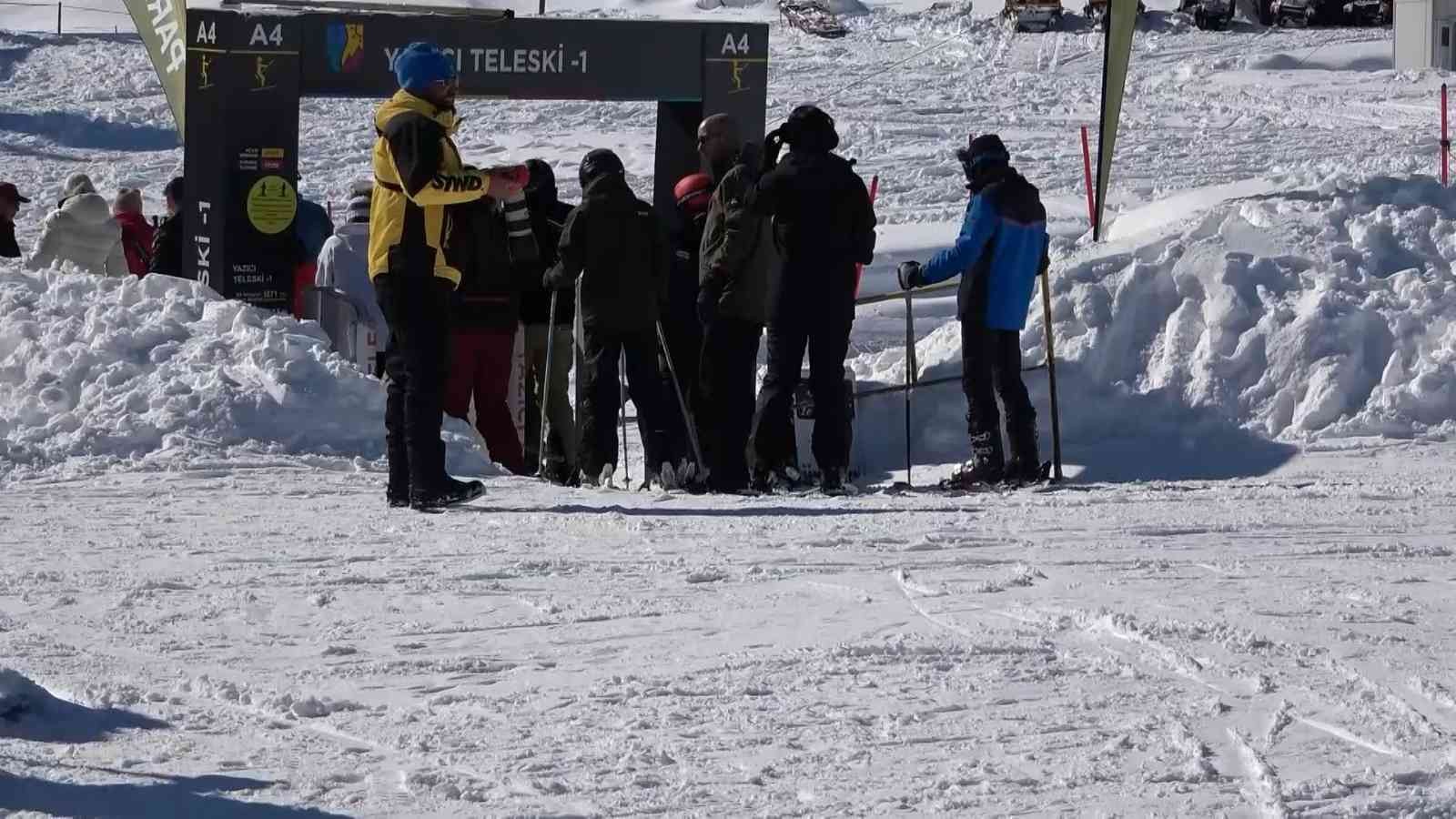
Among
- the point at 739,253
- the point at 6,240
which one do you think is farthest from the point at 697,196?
the point at 6,240

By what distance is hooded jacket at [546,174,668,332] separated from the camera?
8.69 metres

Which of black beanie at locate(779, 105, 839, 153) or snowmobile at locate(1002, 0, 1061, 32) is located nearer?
black beanie at locate(779, 105, 839, 153)

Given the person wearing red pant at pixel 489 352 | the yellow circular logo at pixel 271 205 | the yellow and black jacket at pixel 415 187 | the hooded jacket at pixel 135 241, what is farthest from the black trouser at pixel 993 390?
the hooded jacket at pixel 135 241

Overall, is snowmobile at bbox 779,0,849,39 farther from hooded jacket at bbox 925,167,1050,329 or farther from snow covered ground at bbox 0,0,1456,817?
hooded jacket at bbox 925,167,1050,329

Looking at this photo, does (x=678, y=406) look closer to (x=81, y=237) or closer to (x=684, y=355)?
(x=684, y=355)

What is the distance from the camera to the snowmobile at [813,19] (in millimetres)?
49344

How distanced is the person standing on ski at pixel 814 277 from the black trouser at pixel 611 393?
0.51 meters

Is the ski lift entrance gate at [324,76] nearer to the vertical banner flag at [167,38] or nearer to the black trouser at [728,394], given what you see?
the vertical banner flag at [167,38]

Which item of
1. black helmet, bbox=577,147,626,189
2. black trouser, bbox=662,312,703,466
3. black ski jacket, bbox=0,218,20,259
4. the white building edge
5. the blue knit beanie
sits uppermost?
the white building edge

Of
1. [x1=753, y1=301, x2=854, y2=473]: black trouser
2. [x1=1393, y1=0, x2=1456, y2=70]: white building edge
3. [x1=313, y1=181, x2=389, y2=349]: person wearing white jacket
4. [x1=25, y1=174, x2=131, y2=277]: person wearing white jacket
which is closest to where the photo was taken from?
[x1=753, y1=301, x2=854, y2=473]: black trouser

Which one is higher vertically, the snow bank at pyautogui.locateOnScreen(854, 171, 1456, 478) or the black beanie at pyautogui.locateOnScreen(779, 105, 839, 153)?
the black beanie at pyautogui.locateOnScreen(779, 105, 839, 153)

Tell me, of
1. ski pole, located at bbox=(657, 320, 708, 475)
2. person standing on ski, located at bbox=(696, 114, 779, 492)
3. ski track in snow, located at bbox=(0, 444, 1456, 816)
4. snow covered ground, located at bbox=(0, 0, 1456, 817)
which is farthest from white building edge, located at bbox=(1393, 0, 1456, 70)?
ski track in snow, located at bbox=(0, 444, 1456, 816)

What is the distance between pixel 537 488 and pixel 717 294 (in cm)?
121

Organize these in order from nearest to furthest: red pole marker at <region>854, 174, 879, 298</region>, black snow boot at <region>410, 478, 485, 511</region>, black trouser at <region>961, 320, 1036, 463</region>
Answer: black snow boot at <region>410, 478, 485, 511</region>
red pole marker at <region>854, 174, 879, 298</region>
black trouser at <region>961, 320, 1036, 463</region>
